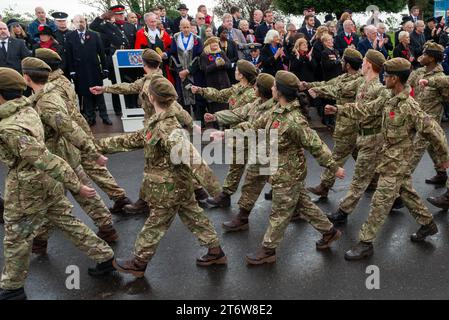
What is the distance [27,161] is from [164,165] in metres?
1.16

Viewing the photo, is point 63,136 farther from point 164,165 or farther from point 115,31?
point 115,31

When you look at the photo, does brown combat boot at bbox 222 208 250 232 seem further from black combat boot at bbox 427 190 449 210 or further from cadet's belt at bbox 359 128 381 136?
black combat boot at bbox 427 190 449 210

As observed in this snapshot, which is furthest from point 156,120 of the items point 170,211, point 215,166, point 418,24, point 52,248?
point 418,24

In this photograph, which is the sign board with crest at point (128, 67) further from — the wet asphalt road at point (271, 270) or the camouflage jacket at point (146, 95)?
the wet asphalt road at point (271, 270)

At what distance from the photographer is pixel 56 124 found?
189 inches

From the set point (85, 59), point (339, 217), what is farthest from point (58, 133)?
point (85, 59)

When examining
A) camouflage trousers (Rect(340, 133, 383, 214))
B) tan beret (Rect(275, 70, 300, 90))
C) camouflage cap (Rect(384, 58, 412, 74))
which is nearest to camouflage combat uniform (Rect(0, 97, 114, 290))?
tan beret (Rect(275, 70, 300, 90))

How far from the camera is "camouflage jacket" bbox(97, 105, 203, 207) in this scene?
4266mm

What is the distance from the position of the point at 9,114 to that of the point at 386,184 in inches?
140

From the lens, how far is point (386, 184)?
482cm

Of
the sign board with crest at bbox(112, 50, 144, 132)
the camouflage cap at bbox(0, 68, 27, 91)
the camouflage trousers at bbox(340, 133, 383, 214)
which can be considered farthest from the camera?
the sign board with crest at bbox(112, 50, 144, 132)

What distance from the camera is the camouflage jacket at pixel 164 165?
4266 mm

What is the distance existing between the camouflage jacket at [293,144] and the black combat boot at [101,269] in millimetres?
1782

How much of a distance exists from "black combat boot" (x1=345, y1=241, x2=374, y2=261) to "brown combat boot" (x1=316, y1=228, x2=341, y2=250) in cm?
23
